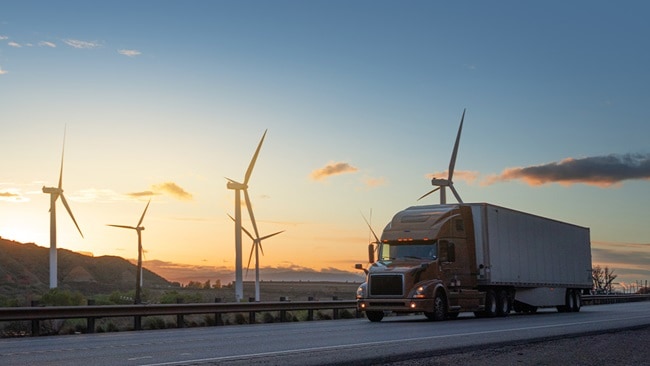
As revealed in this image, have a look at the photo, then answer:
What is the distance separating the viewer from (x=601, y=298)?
5275 centimetres

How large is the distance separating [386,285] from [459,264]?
3.12 metres

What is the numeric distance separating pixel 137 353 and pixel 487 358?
5606 millimetres

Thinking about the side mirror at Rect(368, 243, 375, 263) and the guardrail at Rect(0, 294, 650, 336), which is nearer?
the guardrail at Rect(0, 294, 650, 336)

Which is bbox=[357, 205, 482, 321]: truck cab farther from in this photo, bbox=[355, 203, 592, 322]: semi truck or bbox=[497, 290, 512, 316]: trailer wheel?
bbox=[497, 290, 512, 316]: trailer wheel

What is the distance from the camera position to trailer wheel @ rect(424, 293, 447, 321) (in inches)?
1013

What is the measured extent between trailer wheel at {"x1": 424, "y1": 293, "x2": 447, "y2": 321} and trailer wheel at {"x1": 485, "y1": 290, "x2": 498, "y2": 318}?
2.91m

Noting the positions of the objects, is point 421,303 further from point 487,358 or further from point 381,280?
point 487,358

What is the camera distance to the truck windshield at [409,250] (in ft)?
86.0

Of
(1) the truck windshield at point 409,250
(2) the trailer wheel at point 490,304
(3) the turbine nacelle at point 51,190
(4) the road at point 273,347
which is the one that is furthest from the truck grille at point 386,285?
(3) the turbine nacelle at point 51,190

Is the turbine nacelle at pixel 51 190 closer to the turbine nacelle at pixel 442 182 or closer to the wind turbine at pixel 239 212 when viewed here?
the wind turbine at pixel 239 212

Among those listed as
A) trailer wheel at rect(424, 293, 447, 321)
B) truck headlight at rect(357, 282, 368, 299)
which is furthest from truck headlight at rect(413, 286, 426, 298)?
truck headlight at rect(357, 282, 368, 299)

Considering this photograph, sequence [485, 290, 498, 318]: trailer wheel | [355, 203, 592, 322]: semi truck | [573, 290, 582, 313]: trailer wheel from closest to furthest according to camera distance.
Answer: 1. [355, 203, 592, 322]: semi truck
2. [485, 290, 498, 318]: trailer wheel
3. [573, 290, 582, 313]: trailer wheel

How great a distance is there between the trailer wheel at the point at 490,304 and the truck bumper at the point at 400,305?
4.08 m

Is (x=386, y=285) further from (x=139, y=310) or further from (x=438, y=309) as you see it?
(x=139, y=310)
